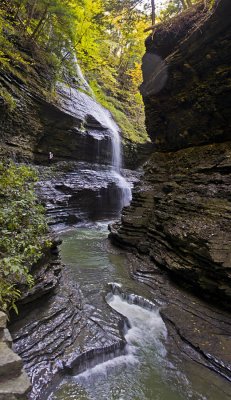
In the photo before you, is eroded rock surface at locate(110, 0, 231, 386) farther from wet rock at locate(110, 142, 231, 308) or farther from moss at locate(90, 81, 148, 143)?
moss at locate(90, 81, 148, 143)

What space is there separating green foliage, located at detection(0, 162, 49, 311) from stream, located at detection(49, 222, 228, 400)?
5.10 ft

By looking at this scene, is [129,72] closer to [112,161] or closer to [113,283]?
[112,161]

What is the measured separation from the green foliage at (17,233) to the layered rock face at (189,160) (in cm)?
359

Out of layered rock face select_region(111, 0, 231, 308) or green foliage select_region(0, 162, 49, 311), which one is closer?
green foliage select_region(0, 162, 49, 311)

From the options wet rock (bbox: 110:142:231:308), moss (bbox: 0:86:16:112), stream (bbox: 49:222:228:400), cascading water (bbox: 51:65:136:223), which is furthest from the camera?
cascading water (bbox: 51:65:136:223)

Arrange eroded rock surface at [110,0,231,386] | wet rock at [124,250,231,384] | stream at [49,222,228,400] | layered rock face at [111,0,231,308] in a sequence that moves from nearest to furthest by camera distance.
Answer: stream at [49,222,228,400] → wet rock at [124,250,231,384] → eroded rock surface at [110,0,231,386] → layered rock face at [111,0,231,308]

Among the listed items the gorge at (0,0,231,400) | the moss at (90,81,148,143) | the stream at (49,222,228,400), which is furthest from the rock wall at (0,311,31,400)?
the moss at (90,81,148,143)

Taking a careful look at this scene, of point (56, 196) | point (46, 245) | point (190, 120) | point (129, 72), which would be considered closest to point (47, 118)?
point (56, 196)

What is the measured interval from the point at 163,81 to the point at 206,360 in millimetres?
8922

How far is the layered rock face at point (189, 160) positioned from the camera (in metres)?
6.40

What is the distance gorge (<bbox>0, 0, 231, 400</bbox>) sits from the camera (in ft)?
13.6

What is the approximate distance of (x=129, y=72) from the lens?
25797mm

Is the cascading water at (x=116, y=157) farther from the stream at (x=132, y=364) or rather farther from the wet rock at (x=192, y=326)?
the wet rock at (x=192, y=326)

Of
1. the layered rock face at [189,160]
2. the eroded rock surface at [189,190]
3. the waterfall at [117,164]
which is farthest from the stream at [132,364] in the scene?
the waterfall at [117,164]
